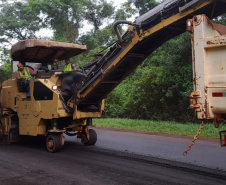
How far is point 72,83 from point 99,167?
101 inches

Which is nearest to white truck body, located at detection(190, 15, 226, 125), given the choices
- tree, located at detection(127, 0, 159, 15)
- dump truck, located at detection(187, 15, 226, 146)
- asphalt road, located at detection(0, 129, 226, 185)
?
dump truck, located at detection(187, 15, 226, 146)

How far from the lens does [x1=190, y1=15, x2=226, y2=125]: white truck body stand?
11.7ft

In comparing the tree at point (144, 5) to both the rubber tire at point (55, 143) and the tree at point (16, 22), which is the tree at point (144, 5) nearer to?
the tree at point (16, 22)

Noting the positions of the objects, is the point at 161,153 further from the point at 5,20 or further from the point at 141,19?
the point at 5,20

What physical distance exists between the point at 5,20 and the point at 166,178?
27344 millimetres

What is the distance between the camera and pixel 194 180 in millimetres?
4812

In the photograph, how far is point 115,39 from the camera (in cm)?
2406

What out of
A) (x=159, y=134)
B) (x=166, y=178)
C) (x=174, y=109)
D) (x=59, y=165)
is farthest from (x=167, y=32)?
(x=174, y=109)

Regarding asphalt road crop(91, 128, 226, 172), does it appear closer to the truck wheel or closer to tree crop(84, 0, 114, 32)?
the truck wheel

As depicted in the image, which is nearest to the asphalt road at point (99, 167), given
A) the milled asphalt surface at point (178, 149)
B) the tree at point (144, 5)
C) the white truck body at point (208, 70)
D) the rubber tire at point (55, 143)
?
the milled asphalt surface at point (178, 149)

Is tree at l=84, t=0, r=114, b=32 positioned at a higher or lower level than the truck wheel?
higher

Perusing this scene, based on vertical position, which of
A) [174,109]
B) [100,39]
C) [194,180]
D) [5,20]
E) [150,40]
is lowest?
[194,180]

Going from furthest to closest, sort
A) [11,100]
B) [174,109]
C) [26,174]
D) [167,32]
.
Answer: [174,109]
[11,100]
[167,32]
[26,174]

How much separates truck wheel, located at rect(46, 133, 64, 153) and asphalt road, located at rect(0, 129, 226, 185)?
15 cm
